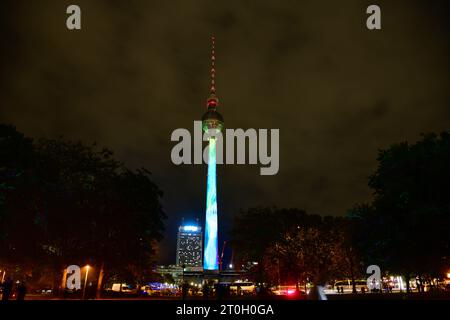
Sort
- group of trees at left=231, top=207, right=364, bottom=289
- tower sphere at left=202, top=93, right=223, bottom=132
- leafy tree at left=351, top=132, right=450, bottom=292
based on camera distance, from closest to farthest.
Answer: leafy tree at left=351, top=132, right=450, bottom=292
group of trees at left=231, top=207, right=364, bottom=289
tower sphere at left=202, top=93, right=223, bottom=132

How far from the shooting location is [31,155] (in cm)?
3098

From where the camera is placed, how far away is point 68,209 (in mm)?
34906

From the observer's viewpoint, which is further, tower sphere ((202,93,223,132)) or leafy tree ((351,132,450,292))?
tower sphere ((202,93,223,132))

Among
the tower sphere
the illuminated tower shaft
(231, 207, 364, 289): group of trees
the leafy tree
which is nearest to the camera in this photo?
the leafy tree

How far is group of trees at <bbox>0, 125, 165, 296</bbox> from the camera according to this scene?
96.6 feet

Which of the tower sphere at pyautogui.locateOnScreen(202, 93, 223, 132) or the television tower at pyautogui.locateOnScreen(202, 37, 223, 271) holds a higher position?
the tower sphere at pyautogui.locateOnScreen(202, 93, 223, 132)

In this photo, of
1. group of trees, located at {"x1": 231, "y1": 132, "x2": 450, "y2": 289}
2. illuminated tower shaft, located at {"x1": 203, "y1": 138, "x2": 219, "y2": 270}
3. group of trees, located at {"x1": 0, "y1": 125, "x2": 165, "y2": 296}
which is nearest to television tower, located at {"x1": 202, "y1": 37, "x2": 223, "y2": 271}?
illuminated tower shaft, located at {"x1": 203, "y1": 138, "x2": 219, "y2": 270}

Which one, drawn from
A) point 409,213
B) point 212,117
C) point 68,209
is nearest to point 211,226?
point 212,117

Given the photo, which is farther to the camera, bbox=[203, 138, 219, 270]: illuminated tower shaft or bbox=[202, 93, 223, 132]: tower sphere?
bbox=[202, 93, 223, 132]: tower sphere

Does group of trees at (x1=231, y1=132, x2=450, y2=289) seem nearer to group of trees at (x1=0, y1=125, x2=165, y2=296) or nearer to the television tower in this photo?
group of trees at (x1=0, y1=125, x2=165, y2=296)

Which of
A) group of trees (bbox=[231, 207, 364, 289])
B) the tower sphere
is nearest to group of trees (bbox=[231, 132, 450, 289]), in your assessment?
group of trees (bbox=[231, 207, 364, 289])

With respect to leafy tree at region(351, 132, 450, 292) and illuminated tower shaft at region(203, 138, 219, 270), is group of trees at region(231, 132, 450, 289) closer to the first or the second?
leafy tree at region(351, 132, 450, 292)

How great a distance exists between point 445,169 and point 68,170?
32080 millimetres
